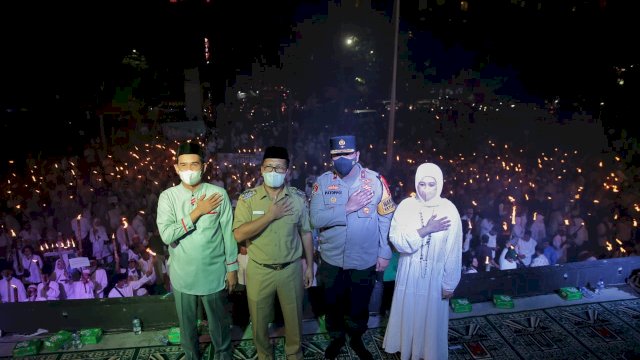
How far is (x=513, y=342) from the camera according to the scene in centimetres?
488

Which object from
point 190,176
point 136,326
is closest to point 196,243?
point 190,176

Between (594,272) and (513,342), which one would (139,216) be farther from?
(594,272)

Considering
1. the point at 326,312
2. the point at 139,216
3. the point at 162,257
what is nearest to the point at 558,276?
the point at 326,312

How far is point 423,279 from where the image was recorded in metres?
4.11

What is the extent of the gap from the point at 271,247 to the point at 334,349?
155 cm

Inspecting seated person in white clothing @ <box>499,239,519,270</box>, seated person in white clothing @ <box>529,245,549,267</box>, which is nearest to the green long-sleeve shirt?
seated person in white clothing @ <box>499,239,519,270</box>

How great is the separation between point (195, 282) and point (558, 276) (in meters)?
5.29

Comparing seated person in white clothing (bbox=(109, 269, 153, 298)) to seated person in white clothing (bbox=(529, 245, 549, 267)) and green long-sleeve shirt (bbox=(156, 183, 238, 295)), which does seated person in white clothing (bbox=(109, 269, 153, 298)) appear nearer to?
green long-sleeve shirt (bbox=(156, 183, 238, 295))

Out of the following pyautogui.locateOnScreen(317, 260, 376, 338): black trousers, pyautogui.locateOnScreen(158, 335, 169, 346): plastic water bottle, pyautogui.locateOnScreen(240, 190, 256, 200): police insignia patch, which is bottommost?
pyautogui.locateOnScreen(158, 335, 169, 346): plastic water bottle

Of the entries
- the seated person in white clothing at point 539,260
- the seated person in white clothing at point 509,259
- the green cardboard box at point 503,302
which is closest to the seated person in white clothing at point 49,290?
the green cardboard box at point 503,302

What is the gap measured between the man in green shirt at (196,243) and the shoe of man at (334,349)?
3.82 ft

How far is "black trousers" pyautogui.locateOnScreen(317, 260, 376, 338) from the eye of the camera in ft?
14.7

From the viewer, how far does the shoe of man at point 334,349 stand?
14.9 feet

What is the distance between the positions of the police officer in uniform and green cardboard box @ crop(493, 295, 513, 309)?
224 cm
